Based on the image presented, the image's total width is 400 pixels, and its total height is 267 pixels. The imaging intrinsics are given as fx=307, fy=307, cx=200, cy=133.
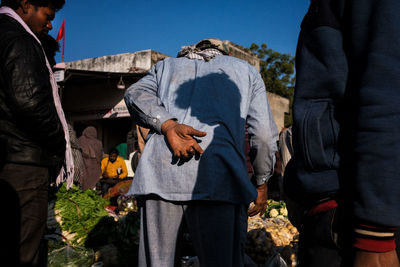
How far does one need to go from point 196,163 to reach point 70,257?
248 centimetres

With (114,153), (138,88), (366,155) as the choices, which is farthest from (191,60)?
(114,153)

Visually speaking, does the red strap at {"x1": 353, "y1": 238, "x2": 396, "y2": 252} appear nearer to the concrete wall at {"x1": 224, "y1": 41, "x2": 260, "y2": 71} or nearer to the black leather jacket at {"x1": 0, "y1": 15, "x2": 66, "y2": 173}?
the black leather jacket at {"x1": 0, "y1": 15, "x2": 66, "y2": 173}

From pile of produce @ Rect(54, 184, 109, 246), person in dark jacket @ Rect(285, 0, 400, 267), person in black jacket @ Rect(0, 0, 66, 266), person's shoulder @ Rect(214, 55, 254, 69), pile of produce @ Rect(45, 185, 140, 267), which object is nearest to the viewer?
person in dark jacket @ Rect(285, 0, 400, 267)

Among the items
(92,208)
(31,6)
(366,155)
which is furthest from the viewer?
(92,208)

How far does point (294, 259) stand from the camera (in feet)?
11.6

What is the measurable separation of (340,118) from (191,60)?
1330mm

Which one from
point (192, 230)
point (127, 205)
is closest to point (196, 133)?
point (192, 230)

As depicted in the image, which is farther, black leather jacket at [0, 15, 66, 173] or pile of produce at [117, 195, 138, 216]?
pile of produce at [117, 195, 138, 216]

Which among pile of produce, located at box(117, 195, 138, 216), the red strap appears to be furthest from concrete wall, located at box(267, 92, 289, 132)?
the red strap

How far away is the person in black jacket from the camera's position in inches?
78.5

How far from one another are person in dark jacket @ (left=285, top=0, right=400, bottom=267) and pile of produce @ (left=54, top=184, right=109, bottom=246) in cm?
380

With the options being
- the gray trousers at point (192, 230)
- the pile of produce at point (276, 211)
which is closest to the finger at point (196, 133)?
the gray trousers at point (192, 230)

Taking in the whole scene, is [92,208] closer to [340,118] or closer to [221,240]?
[221,240]

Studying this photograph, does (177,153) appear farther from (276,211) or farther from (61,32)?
(61,32)
